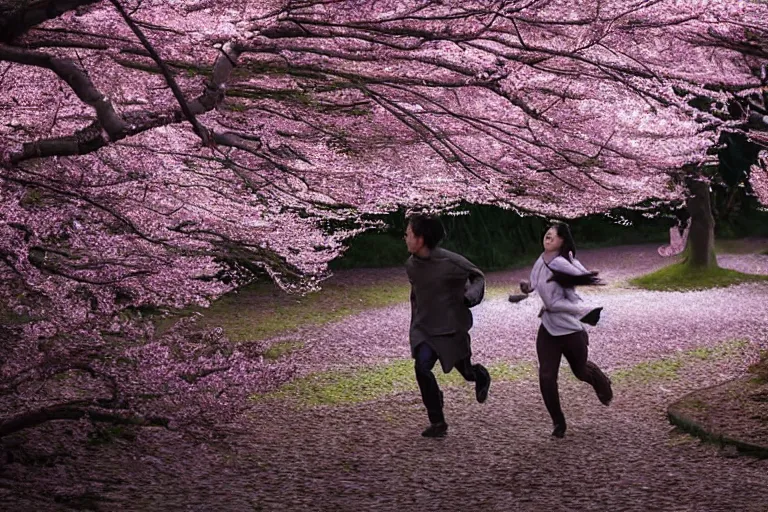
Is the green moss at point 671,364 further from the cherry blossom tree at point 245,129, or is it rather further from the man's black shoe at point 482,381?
the man's black shoe at point 482,381

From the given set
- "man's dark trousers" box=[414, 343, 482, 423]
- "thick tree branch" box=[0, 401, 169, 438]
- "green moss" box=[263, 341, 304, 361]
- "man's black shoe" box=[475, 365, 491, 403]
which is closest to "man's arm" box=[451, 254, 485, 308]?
"man's dark trousers" box=[414, 343, 482, 423]

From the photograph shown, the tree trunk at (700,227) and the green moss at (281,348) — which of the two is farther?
the tree trunk at (700,227)

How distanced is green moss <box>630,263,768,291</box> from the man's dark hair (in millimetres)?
11941

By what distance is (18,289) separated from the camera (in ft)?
19.7

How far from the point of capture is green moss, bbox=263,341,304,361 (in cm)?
1164

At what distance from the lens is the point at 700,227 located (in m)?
18.2

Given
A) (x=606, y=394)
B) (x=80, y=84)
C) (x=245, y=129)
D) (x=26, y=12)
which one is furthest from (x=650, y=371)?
(x=26, y=12)

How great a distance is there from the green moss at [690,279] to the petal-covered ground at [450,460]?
7.32 metres

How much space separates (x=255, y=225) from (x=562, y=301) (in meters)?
3.72

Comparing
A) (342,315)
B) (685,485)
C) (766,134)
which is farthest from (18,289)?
(342,315)

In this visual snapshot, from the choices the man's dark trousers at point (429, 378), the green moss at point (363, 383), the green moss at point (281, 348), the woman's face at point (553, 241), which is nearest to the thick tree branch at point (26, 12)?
the man's dark trousers at point (429, 378)

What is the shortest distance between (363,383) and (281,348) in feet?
9.24

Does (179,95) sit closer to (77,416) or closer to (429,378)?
(77,416)

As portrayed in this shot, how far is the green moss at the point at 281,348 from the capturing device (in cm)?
1164
